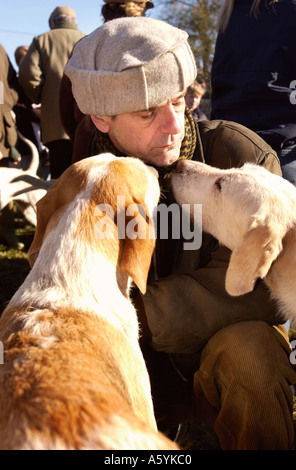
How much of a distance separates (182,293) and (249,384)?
→ 0.54 metres

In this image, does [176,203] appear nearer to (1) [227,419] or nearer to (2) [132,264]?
(2) [132,264]

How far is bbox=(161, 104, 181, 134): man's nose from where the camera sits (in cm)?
260

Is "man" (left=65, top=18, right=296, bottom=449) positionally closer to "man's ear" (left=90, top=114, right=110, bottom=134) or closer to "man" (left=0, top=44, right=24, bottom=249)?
"man's ear" (left=90, top=114, right=110, bottom=134)

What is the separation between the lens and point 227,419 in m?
2.42

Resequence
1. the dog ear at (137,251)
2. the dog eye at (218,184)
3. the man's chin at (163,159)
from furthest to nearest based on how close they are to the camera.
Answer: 1. the dog eye at (218,184)
2. the man's chin at (163,159)
3. the dog ear at (137,251)

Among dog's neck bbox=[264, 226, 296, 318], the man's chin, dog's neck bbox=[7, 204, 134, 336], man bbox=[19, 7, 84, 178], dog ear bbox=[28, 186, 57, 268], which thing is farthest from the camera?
man bbox=[19, 7, 84, 178]

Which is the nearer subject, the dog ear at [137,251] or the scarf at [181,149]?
the dog ear at [137,251]

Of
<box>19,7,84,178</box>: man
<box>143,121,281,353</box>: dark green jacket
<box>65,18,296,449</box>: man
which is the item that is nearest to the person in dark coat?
<box>143,121,281,353</box>: dark green jacket

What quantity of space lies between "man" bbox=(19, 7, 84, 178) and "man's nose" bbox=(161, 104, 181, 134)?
363cm

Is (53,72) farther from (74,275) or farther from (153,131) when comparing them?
(74,275)

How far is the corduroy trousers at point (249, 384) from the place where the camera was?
7.65ft

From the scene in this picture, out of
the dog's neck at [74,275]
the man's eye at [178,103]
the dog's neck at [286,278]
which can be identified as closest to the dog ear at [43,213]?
the dog's neck at [74,275]

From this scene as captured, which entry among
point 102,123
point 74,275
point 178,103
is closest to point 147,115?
point 178,103

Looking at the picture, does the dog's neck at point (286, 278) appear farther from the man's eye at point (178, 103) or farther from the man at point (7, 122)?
the man at point (7, 122)
